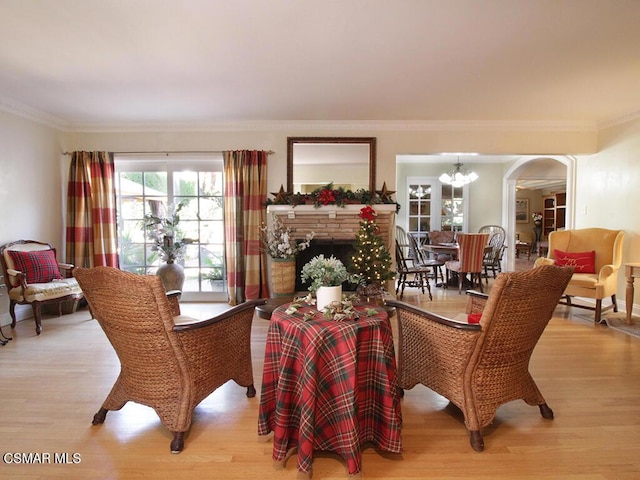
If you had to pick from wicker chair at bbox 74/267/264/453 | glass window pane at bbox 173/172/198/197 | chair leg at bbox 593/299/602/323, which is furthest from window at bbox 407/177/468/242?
wicker chair at bbox 74/267/264/453

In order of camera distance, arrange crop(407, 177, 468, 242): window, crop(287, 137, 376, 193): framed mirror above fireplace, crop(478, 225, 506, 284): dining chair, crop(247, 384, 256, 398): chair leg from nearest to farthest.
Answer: crop(247, 384, 256, 398): chair leg
crop(287, 137, 376, 193): framed mirror above fireplace
crop(478, 225, 506, 284): dining chair
crop(407, 177, 468, 242): window

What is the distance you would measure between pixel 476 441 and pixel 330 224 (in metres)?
3.29

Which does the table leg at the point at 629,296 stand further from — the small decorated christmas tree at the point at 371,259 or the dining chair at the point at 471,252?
the small decorated christmas tree at the point at 371,259

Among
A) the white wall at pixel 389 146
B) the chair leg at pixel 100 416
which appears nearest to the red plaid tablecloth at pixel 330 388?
the chair leg at pixel 100 416

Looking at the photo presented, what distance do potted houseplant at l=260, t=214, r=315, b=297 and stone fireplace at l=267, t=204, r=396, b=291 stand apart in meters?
0.22

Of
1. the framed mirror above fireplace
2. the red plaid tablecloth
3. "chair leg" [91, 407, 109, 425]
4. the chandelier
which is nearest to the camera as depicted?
the red plaid tablecloth

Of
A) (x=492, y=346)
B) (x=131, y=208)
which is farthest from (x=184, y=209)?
(x=492, y=346)

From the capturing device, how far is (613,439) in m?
1.87

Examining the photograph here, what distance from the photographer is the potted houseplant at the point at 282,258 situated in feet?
14.3

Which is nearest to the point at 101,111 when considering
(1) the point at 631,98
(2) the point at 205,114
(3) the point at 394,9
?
(2) the point at 205,114

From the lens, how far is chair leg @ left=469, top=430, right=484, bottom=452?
69.7 inches

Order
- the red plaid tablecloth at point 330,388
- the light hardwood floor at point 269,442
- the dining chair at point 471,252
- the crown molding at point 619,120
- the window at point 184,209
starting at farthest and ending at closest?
the dining chair at point 471,252 < the window at point 184,209 < the crown molding at point 619,120 < the light hardwood floor at point 269,442 < the red plaid tablecloth at point 330,388

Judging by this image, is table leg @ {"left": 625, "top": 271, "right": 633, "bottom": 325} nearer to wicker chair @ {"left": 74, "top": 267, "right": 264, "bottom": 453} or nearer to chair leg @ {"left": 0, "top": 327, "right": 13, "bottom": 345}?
wicker chair @ {"left": 74, "top": 267, "right": 264, "bottom": 453}

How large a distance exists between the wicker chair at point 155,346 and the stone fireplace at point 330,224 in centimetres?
278
